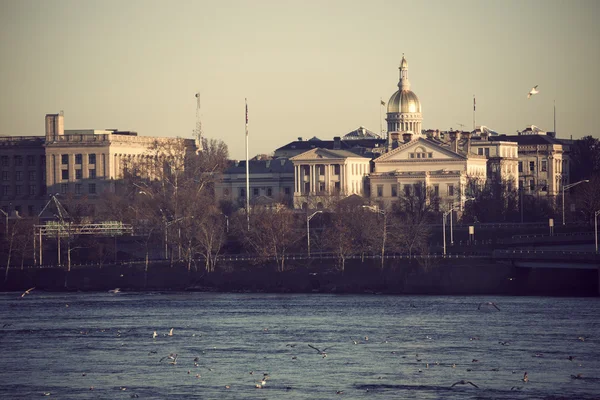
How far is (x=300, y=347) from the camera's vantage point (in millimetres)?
105750

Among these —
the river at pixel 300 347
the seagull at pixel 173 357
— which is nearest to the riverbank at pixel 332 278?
the river at pixel 300 347

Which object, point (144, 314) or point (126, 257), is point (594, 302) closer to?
point (144, 314)

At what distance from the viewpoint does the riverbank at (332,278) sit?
Answer: 141 meters

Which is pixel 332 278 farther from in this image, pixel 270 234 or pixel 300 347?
pixel 300 347

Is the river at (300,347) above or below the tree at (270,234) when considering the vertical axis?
below

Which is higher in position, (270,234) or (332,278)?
(270,234)

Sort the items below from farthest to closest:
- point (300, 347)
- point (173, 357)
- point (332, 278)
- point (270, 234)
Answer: point (270, 234)
point (332, 278)
point (300, 347)
point (173, 357)

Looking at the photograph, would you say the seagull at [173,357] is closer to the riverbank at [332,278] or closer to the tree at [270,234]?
the riverbank at [332,278]

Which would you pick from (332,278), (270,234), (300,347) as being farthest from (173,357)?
(270,234)

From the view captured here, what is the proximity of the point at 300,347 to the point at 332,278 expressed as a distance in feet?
134

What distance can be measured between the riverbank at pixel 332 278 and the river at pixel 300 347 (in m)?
3.67

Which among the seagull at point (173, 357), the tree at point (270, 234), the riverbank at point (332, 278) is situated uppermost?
the tree at point (270, 234)

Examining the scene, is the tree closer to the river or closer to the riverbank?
the riverbank

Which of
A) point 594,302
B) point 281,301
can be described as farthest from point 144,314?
point 594,302
